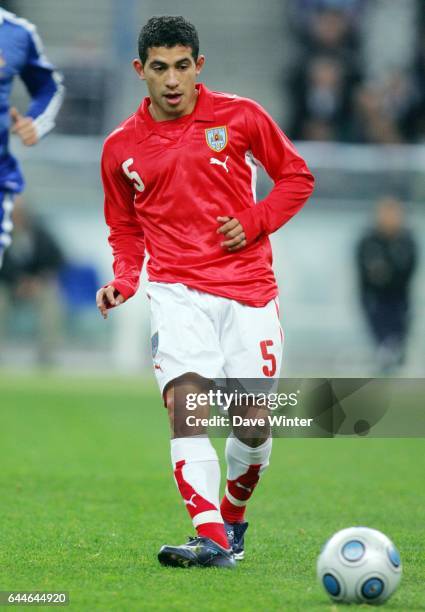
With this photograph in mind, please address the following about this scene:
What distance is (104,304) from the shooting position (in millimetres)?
5863

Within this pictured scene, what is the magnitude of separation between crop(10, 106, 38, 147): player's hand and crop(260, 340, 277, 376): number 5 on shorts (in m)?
2.41

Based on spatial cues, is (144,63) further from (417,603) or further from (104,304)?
(417,603)

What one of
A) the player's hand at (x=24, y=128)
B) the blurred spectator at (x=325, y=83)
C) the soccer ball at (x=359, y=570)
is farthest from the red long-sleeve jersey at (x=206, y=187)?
the blurred spectator at (x=325, y=83)

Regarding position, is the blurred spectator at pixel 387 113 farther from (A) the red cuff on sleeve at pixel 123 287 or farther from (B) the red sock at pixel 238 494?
(A) the red cuff on sleeve at pixel 123 287

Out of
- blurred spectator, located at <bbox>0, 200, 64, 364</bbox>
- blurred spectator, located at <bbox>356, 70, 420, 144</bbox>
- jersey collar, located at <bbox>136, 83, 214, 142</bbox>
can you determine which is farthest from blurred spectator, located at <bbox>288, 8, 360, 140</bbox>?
jersey collar, located at <bbox>136, 83, 214, 142</bbox>

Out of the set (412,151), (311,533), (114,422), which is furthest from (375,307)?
(311,533)

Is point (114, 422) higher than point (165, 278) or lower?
lower

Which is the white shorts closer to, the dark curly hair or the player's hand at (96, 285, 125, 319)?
the player's hand at (96, 285, 125, 319)

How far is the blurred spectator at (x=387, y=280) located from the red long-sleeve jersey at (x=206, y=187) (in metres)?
11.8

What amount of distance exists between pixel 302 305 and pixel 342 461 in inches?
345

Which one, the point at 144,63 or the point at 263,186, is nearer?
the point at 144,63

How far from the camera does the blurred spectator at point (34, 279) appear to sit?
1806 centimetres

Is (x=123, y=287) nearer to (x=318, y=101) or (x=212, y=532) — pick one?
(x=212, y=532)

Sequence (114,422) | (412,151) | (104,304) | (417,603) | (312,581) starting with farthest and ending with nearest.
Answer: (412,151) → (114,422) → (104,304) → (312,581) → (417,603)
